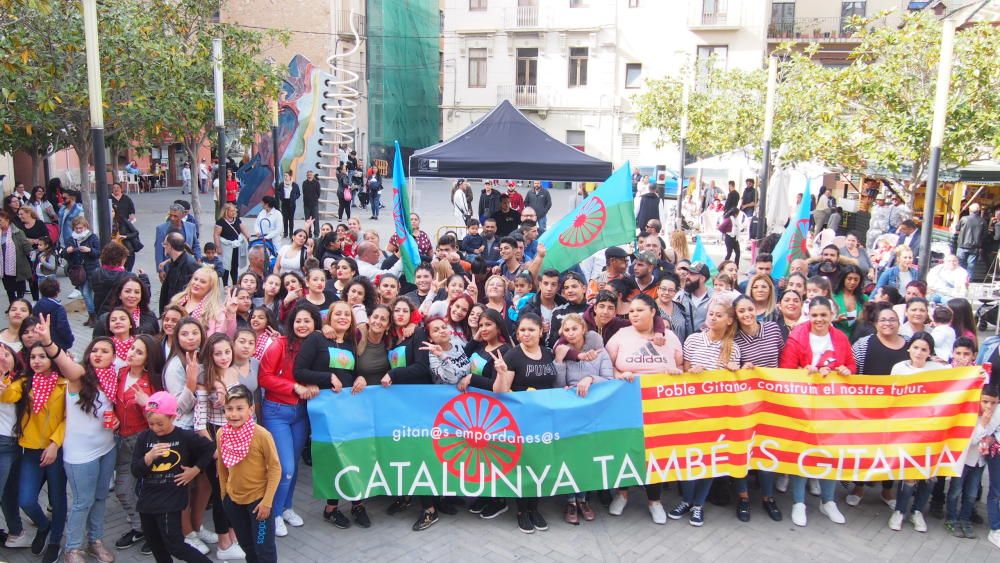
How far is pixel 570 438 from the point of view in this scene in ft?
19.5

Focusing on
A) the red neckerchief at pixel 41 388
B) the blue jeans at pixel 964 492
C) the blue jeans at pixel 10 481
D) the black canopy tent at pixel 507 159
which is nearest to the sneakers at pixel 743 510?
the blue jeans at pixel 964 492

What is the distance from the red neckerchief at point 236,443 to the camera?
15.6ft

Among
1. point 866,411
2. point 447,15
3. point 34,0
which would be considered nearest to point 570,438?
point 866,411

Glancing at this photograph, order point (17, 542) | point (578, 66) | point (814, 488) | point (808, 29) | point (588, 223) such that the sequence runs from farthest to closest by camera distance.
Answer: point (808, 29) < point (578, 66) < point (588, 223) < point (814, 488) < point (17, 542)

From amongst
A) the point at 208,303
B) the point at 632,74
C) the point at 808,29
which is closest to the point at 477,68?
the point at 632,74

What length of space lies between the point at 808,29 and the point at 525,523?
1670 inches

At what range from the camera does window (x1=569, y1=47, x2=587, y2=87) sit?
40.7 m

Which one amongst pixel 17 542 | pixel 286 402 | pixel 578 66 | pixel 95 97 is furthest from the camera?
pixel 578 66

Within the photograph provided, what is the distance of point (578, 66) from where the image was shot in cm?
4088

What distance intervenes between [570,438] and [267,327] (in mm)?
2485

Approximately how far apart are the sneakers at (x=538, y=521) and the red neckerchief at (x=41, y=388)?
3.38 metres

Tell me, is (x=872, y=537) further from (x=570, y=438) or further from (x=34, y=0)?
Answer: (x=34, y=0)

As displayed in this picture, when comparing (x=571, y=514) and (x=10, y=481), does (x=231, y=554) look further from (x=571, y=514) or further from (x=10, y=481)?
(x=571, y=514)

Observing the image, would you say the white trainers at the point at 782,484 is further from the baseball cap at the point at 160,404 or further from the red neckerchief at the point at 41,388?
the red neckerchief at the point at 41,388
